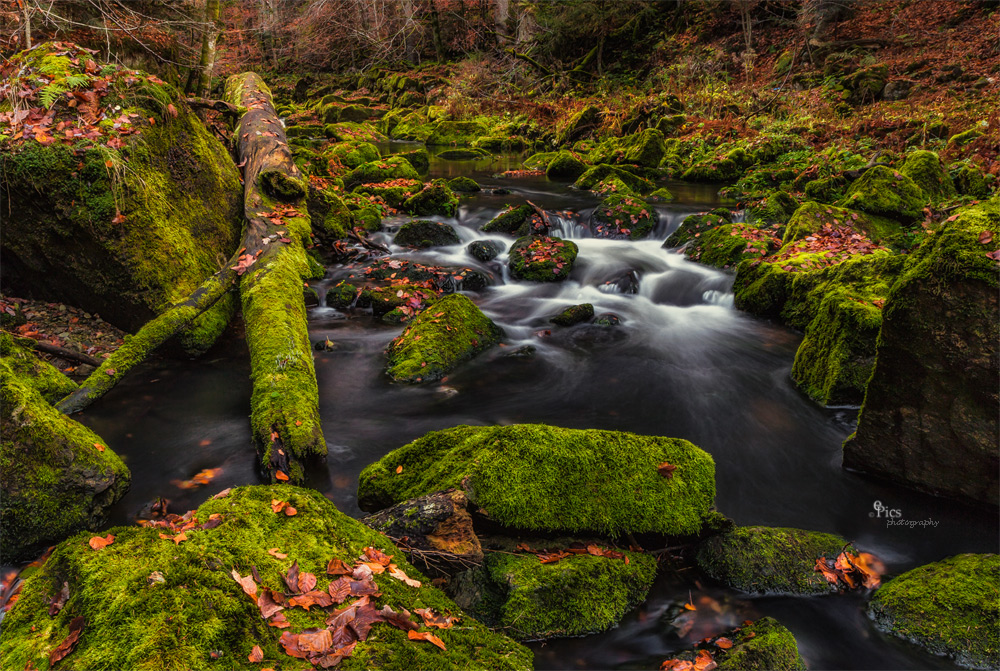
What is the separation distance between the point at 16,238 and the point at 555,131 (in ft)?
66.3

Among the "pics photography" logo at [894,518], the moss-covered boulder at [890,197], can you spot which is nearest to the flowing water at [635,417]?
the "pics photography" logo at [894,518]

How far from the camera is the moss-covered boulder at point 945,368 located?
3914 millimetres

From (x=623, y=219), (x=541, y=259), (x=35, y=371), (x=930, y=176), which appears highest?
(x=930, y=176)

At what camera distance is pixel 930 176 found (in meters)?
10.2

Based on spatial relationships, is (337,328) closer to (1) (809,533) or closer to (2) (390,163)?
(1) (809,533)

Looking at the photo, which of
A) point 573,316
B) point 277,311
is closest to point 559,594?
point 277,311

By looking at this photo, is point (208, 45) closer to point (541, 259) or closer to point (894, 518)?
point (541, 259)

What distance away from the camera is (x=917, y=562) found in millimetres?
4043

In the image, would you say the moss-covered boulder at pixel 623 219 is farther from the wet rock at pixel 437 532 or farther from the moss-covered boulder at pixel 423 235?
the wet rock at pixel 437 532

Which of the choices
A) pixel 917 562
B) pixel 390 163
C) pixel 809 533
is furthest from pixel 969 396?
pixel 390 163

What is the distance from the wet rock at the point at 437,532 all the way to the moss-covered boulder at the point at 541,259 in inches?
288

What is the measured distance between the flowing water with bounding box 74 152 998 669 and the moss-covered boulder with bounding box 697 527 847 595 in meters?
0.10

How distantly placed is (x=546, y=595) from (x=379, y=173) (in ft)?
45.0

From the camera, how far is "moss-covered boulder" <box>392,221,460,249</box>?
37.0ft
